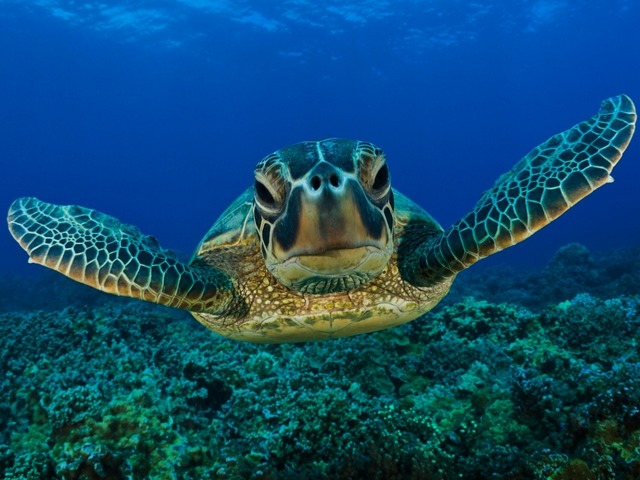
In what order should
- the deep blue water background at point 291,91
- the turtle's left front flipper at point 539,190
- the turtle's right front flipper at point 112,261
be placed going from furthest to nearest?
the deep blue water background at point 291,91 < the turtle's right front flipper at point 112,261 < the turtle's left front flipper at point 539,190

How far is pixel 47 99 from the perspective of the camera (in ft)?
209

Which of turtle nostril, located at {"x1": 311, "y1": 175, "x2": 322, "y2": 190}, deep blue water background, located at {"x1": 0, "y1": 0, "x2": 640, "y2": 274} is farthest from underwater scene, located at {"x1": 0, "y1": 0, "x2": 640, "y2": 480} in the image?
→ deep blue water background, located at {"x1": 0, "y1": 0, "x2": 640, "y2": 274}

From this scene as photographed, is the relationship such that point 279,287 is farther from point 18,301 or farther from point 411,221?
point 18,301

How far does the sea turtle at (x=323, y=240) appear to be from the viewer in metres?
2.04

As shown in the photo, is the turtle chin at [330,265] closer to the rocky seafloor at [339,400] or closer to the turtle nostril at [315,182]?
the turtle nostril at [315,182]

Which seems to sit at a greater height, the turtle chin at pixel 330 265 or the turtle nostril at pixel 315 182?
the turtle nostril at pixel 315 182

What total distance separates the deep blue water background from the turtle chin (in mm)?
17372

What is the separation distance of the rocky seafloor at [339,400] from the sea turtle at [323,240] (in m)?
0.73

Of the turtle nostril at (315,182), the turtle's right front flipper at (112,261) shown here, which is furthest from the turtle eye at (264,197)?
the turtle's right front flipper at (112,261)

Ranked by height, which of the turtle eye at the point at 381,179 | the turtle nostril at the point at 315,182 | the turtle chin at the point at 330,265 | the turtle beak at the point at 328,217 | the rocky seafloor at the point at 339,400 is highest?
the turtle eye at the point at 381,179

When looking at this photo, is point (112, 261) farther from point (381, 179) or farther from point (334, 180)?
point (381, 179)

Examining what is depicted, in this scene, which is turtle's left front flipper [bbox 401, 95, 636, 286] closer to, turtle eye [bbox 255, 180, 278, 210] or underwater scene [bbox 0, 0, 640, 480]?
underwater scene [bbox 0, 0, 640, 480]

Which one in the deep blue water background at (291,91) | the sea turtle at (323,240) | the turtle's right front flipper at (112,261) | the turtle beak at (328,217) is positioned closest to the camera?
the turtle beak at (328,217)

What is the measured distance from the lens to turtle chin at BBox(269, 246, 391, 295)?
2.04 m
